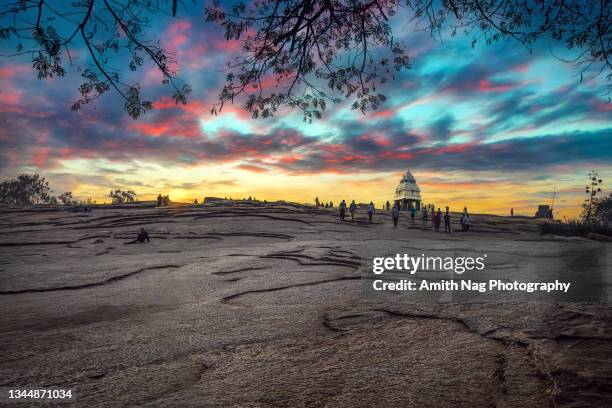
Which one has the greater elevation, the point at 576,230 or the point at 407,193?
the point at 407,193

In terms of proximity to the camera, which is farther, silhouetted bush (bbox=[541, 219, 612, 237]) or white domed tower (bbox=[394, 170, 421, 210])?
white domed tower (bbox=[394, 170, 421, 210])

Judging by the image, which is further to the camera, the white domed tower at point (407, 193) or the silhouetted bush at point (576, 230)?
the white domed tower at point (407, 193)

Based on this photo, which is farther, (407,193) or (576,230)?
(407,193)

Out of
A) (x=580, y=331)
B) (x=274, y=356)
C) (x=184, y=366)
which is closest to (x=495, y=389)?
(x=580, y=331)

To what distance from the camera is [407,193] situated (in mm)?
57312

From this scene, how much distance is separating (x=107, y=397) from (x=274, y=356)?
1.22 m

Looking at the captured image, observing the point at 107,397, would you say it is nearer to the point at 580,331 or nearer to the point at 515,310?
the point at 580,331

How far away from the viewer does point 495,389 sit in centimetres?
237

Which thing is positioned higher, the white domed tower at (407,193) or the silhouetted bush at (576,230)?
the white domed tower at (407,193)

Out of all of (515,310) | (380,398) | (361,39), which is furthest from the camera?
(361,39)

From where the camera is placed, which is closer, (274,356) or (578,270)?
(274,356)

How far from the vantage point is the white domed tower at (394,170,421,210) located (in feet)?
188

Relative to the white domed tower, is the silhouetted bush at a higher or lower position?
lower

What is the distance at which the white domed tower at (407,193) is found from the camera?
57219 mm
